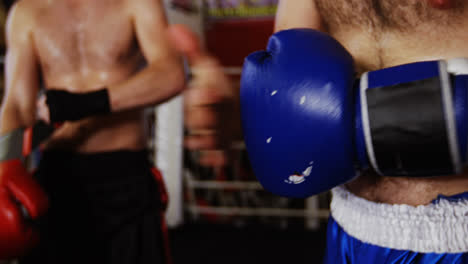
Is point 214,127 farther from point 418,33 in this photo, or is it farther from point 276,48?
point 418,33

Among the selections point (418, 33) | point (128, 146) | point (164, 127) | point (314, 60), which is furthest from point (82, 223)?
point (164, 127)

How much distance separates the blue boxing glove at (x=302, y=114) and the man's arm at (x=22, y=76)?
3.05 ft

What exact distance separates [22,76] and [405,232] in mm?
1204

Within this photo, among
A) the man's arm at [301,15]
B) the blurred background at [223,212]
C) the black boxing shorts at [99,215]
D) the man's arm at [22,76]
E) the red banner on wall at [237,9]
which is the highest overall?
the man's arm at [301,15]

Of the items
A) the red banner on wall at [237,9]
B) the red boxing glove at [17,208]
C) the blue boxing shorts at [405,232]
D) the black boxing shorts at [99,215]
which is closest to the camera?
the blue boxing shorts at [405,232]

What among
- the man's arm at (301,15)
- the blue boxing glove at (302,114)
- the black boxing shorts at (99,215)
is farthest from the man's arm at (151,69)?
the blue boxing glove at (302,114)

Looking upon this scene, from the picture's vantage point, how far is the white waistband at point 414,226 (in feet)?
1.89

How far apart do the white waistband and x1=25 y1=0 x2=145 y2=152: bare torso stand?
79 centimetres

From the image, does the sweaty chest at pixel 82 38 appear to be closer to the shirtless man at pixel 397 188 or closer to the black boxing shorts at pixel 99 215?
the black boxing shorts at pixel 99 215

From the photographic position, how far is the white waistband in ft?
1.89

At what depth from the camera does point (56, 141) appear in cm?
117

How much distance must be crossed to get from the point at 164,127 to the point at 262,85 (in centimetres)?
246

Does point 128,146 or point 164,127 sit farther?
point 164,127

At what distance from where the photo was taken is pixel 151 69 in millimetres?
1077
